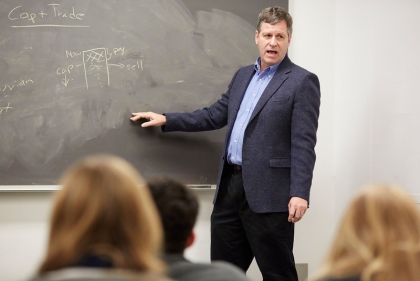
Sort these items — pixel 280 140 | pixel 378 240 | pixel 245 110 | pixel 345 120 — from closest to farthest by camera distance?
pixel 378 240, pixel 280 140, pixel 245 110, pixel 345 120

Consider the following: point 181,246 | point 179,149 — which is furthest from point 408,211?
point 179,149

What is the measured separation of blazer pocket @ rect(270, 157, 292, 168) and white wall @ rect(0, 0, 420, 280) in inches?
25.7

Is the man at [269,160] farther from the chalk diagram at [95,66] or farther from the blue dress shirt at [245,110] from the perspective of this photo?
the chalk diagram at [95,66]

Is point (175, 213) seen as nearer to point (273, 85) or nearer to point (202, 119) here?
point (273, 85)

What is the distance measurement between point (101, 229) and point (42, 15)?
7.36ft

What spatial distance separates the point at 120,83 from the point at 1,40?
66 cm

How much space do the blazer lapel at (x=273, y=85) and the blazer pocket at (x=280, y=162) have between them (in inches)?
9.5

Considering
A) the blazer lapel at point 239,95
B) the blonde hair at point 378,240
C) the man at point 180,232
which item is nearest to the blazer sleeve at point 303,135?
the blazer lapel at point 239,95

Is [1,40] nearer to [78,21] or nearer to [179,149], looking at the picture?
[78,21]

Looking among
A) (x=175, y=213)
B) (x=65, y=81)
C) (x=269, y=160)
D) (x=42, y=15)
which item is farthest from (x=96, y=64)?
(x=175, y=213)

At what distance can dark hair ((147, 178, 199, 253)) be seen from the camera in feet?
5.12

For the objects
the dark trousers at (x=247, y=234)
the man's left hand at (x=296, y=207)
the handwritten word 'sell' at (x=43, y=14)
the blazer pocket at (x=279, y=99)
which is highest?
the handwritten word 'sell' at (x=43, y=14)

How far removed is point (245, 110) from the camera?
3.07m

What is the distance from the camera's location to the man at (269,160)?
2.92 meters
